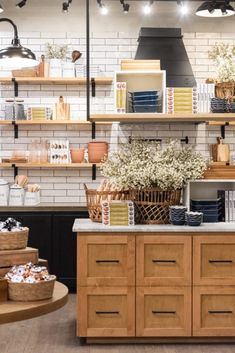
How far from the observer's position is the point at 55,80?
295 inches

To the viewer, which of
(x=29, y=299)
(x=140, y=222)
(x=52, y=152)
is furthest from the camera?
(x=52, y=152)

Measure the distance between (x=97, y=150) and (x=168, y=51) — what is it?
4.65ft

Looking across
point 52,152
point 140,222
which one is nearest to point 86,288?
point 140,222

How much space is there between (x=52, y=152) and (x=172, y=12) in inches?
89.7

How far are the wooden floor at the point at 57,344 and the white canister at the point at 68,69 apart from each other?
10.3 feet

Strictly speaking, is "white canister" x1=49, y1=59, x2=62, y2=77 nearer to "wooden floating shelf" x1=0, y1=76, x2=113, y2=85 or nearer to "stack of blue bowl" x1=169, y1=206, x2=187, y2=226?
"wooden floating shelf" x1=0, y1=76, x2=113, y2=85

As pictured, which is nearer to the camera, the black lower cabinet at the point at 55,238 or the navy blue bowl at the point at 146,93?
the navy blue bowl at the point at 146,93

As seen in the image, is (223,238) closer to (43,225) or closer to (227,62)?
(227,62)

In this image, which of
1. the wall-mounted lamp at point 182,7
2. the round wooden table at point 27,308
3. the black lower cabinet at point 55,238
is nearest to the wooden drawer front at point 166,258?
the round wooden table at point 27,308

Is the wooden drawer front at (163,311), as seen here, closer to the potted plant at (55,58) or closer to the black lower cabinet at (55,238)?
the black lower cabinet at (55,238)

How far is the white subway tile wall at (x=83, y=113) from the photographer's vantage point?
7.83 meters

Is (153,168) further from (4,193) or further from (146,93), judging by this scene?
(4,193)

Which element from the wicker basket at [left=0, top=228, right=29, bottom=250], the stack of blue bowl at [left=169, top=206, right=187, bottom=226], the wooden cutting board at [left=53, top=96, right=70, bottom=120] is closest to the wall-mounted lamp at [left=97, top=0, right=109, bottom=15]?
the wooden cutting board at [left=53, top=96, right=70, bottom=120]

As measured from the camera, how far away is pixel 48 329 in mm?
5383
